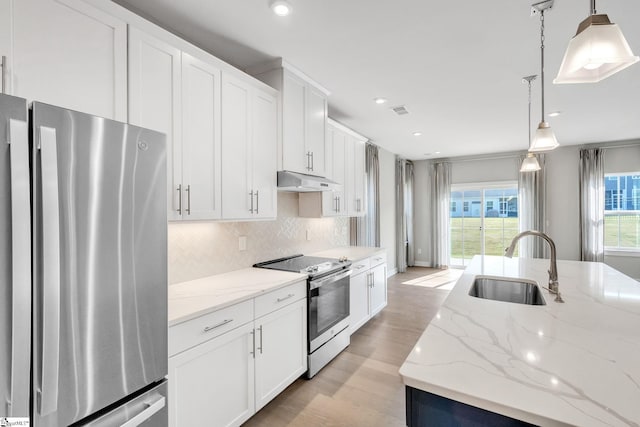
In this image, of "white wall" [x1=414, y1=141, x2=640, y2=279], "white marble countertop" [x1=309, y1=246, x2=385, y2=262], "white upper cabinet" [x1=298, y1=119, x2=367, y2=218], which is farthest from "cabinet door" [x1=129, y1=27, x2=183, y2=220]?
"white wall" [x1=414, y1=141, x2=640, y2=279]

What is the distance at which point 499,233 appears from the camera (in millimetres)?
6863

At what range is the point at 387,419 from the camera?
2105 millimetres

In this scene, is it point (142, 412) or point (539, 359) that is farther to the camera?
point (142, 412)

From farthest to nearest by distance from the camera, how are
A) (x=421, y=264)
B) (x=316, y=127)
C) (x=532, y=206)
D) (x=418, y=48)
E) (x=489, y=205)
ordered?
(x=421, y=264) < (x=489, y=205) < (x=532, y=206) < (x=316, y=127) < (x=418, y=48)

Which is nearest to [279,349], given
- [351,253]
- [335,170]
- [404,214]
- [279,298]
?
[279,298]

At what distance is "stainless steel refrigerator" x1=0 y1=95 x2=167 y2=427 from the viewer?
96cm

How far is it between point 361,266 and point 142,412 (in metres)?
2.60

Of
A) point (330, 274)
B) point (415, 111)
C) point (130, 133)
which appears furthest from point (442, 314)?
point (415, 111)

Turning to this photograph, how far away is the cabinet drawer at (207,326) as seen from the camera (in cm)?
154

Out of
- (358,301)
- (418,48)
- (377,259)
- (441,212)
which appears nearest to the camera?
(418,48)

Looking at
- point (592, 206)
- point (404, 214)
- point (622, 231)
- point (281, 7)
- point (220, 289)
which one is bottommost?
point (220, 289)

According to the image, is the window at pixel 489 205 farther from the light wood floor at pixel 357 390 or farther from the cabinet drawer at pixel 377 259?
the light wood floor at pixel 357 390

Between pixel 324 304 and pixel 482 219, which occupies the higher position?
pixel 482 219

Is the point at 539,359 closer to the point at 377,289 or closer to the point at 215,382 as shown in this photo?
the point at 215,382
